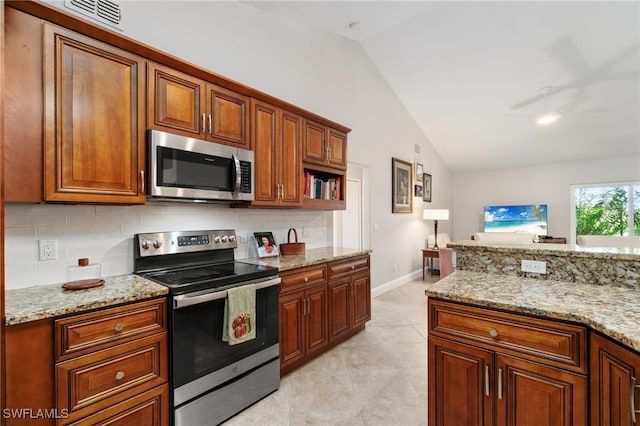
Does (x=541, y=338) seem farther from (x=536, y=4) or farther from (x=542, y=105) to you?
(x=542, y=105)

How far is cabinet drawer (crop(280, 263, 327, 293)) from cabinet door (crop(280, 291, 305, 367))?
0.26 feet

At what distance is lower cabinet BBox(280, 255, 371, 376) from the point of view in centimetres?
234

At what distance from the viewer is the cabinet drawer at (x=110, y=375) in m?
1.32

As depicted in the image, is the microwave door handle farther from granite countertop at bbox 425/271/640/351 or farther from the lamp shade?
the lamp shade

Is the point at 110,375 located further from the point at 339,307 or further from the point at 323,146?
the point at 323,146

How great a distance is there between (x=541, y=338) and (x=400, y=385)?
1.35m

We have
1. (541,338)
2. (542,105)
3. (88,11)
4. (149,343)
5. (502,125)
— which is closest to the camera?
(541,338)

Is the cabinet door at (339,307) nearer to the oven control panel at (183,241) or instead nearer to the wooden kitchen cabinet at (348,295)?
the wooden kitchen cabinet at (348,295)

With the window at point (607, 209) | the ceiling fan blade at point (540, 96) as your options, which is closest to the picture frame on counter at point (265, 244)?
the ceiling fan blade at point (540, 96)

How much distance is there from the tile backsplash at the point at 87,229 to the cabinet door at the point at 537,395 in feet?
6.88

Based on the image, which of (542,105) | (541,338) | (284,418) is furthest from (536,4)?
(284,418)

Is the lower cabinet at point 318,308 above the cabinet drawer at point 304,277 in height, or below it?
below

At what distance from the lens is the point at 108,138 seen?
5.51ft

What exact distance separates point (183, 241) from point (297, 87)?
2.17 meters
